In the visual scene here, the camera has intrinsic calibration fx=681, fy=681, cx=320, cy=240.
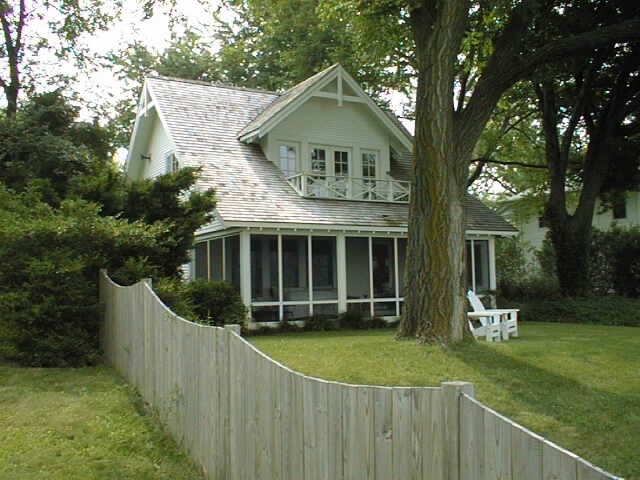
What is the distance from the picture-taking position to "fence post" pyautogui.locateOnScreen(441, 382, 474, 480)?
115 inches

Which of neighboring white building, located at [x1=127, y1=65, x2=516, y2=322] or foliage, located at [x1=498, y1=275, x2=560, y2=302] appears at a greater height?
neighboring white building, located at [x1=127, y1=65, x2=516, y2=322]

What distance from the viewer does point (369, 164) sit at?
75.4 ft

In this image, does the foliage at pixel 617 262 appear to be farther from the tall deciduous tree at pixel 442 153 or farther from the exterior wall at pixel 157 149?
the exterior wall at pixel 157 149

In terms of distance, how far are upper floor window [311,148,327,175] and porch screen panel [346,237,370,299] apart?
8.09ft

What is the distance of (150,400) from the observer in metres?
7.27

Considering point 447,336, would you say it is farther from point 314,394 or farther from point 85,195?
point 314,394

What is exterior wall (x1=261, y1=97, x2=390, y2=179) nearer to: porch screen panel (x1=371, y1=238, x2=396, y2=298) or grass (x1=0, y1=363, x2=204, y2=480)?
porch screen panel (x1=371, y1=238, x2=396, y2=298)

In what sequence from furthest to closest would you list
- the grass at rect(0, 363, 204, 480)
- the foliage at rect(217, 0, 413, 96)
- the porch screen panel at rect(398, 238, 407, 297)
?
1. the porch screen panel at rect(398, 238, 407, 297)
2. the foliage at rect(217, 0, 413, 96)
3. the grass at rect(0, 363, 204, 480)

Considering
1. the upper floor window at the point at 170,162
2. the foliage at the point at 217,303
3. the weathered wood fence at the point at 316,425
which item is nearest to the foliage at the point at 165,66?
the upper floor window at the point at 170,162

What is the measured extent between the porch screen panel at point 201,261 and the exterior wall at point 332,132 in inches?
150

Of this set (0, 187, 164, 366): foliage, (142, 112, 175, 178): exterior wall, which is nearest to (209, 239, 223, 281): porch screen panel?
(142, 112, 175, 178): exterior wall

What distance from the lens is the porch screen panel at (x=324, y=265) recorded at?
20.6 meters

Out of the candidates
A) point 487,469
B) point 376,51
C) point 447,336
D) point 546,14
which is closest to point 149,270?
point 447,336

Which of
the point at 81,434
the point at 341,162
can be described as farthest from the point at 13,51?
the point at 81,434
